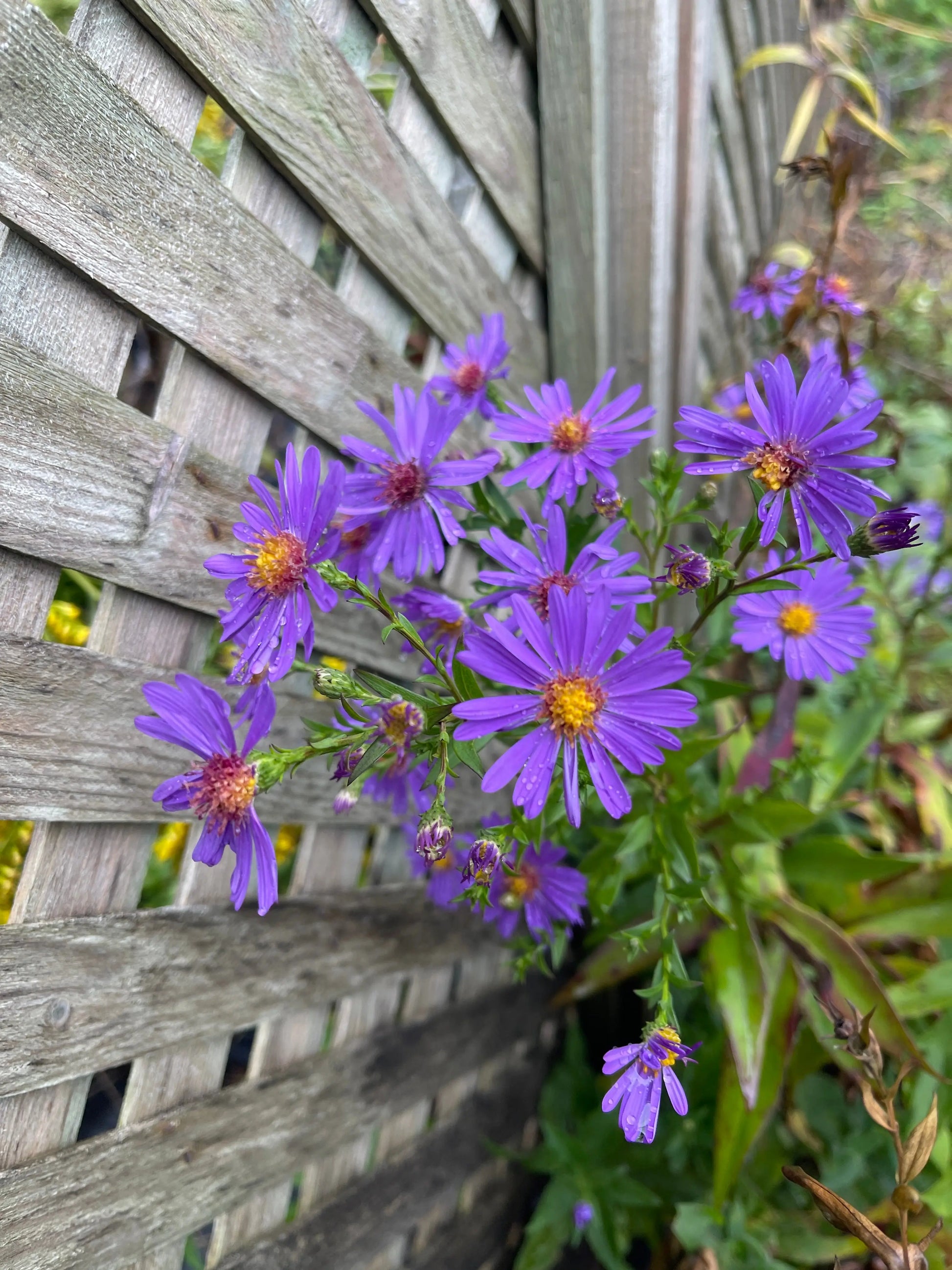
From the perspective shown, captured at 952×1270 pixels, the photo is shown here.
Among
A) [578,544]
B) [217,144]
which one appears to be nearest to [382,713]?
[578,544]

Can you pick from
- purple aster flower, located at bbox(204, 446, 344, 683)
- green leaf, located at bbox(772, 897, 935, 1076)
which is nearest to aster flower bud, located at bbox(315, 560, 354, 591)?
purple aster flower, located at bbox(204, 446, 344, 683)

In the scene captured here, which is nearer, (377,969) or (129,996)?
(129,996)

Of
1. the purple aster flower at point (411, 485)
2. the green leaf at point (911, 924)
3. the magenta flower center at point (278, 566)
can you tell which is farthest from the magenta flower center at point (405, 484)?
the green leaf at point (911, 924)

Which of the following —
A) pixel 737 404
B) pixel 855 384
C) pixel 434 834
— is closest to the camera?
pixel 434 834

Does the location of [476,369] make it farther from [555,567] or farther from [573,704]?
[573,704]

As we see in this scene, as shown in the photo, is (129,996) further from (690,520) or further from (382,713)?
(690,520)

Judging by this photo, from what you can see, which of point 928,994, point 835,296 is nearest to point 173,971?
point 928,994

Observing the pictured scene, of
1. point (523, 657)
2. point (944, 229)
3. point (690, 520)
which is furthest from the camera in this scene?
point (944, 229)

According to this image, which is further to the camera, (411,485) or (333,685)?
(411,485)
